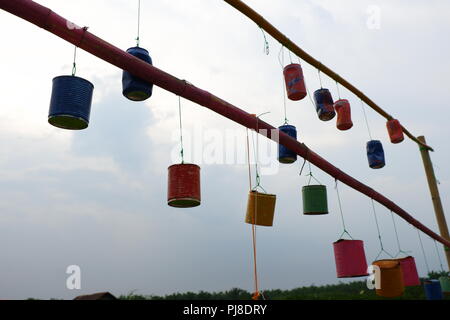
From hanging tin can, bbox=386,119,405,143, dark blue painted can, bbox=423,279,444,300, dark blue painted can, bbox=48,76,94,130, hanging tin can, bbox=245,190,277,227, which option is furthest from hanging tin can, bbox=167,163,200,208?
dark blue painted can, bbox=423,279,444,300

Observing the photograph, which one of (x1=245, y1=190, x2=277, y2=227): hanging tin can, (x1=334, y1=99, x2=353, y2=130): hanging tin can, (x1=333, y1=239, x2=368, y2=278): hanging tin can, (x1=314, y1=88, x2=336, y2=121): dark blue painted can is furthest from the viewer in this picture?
(x1=334, y1=99, x2=353, y2=130): hanging tin can

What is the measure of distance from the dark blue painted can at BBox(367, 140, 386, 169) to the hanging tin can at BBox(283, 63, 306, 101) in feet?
6.59

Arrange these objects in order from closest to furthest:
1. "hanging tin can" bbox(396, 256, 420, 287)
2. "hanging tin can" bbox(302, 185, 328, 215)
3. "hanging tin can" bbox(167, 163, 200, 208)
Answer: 1. "hanging tin can" bbox(167, 163, 200, 208)
2. "hanging tin can" bbox(302, 185, 328, 215)
3. "hanging tin can" bbox(396, 256, 420, 287)

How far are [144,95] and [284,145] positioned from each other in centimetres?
167

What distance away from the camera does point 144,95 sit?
10.1ft

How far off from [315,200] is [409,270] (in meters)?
2.14

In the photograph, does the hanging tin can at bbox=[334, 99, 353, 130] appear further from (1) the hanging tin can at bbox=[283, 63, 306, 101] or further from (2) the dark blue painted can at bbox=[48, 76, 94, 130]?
(2) the dark blue painted can at bbox=[48, 76, 94, 130]

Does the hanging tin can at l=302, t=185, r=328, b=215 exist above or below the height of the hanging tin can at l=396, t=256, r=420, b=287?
above

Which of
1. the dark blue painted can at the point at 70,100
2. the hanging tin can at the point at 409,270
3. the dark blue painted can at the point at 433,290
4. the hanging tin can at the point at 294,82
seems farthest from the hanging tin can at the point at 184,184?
the dark blue painted can at the point at 433,290

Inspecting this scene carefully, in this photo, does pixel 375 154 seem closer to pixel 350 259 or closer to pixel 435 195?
pixel 350 259

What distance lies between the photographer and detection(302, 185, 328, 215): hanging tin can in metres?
4.19

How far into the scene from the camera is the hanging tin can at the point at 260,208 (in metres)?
3.42
